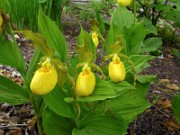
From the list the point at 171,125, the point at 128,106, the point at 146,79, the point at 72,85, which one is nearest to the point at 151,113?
the point at 171,125

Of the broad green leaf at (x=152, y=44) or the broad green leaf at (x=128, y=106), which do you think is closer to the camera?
the broad green leaf at (x=128, y=106)

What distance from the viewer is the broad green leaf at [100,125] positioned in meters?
1.19

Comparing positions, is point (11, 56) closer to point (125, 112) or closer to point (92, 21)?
point (92, 21)

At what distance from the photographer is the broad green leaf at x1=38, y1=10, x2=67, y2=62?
3.63 ft

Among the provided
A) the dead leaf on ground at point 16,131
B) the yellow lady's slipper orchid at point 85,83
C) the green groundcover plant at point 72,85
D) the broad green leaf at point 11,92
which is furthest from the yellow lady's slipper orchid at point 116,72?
the dead leaf on ground at point 16,131

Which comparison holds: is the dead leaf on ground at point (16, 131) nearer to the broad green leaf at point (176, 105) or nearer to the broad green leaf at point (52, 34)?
the broad green leaf at point (52, 34)

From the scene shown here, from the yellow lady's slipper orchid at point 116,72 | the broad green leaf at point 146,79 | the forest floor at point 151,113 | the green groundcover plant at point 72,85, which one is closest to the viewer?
the green groundcover plant at point 72,85

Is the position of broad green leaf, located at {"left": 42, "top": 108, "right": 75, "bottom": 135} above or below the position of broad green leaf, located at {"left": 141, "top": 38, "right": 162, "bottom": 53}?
above

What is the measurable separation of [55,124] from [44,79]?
0.97 feet

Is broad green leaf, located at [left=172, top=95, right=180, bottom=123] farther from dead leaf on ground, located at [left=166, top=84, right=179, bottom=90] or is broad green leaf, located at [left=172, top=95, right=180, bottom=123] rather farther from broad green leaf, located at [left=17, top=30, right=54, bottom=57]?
broad green leaf, located at [left=17, top=30, right=54, bottom=57]

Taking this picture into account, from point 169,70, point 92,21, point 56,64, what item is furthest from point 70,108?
point 169,70

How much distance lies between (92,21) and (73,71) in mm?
294

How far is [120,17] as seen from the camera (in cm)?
169

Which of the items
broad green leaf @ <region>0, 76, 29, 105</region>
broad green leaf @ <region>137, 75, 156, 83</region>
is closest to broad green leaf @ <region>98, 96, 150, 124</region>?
broad green leaf @ <region>137, 75, 156, 83</region>
